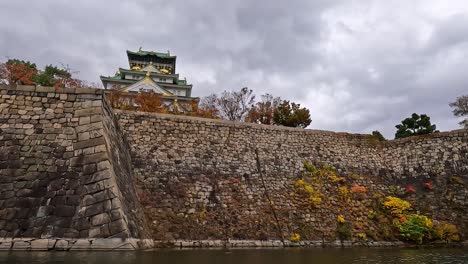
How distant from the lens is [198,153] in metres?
13.1

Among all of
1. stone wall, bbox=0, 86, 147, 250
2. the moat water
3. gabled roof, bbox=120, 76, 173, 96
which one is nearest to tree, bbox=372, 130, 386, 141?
the moat water

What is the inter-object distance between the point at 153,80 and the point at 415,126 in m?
27.8

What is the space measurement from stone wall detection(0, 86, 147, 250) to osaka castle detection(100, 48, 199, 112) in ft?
63.2

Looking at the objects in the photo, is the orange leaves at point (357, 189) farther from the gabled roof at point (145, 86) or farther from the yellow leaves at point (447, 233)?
the gabled roof at point (145, 86)

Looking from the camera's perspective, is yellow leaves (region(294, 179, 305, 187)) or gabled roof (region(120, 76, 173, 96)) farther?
gabled roof (region(120, 76, 173, 96))

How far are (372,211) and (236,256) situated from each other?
7.57 m

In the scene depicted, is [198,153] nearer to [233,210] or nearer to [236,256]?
[233,210]

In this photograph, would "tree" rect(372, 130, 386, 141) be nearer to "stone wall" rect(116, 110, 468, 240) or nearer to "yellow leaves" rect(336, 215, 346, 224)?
"stone wall" rect(116, 110, 468, 240)

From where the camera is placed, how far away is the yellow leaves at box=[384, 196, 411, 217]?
1365 cm

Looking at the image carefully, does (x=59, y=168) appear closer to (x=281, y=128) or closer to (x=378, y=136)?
(x=281, y=128)


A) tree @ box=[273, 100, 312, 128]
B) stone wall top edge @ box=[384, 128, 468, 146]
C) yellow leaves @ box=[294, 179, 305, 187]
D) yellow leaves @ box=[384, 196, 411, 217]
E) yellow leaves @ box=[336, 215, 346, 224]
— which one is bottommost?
yellow leaves @ box=[336, 215, 346, 224]

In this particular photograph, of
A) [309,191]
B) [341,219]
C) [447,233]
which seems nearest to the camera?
[341,219]

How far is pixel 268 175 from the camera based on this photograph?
44.6 ft

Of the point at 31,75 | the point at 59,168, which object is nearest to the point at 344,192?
the point at 59,168
